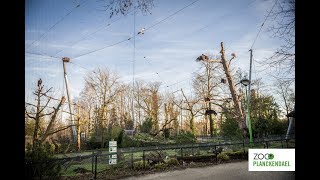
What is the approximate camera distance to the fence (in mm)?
2533

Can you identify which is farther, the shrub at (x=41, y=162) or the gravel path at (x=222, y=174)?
the shrub at (x=41, y=162)

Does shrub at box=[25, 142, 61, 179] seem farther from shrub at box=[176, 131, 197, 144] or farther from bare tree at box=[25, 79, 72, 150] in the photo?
shrub at box=[176, 131, 197, 144]

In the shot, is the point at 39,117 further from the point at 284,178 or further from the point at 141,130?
the point at 284,178

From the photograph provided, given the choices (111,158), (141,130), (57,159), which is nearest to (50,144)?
(57,159)

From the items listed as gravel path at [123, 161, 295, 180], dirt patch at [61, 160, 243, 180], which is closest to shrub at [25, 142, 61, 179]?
dirt patch at [61, 160, 243, 180]

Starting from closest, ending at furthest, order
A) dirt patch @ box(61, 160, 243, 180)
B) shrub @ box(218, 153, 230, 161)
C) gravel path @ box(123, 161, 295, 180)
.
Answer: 1. gravel path @ box(123, 161, 295, 180)
2. dirt patch @ box(61, 160, 243, 180)
3. shrub @ box(218, 153, 230, 161)

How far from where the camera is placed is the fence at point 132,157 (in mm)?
2533

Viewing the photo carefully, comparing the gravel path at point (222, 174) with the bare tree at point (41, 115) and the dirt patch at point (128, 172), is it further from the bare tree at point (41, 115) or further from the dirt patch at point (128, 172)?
the bare tree at point (41, 115)

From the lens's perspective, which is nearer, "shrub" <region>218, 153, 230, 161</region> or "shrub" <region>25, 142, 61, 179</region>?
"shrub" <region>25, 142, 61, 179</region>

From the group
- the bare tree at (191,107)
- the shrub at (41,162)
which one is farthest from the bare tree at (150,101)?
the shrub at (41,162)

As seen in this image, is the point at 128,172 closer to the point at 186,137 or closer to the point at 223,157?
the point at 186,137

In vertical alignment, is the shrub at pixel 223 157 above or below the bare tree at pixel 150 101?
below

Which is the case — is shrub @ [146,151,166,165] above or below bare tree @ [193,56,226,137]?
below
